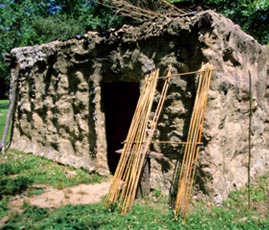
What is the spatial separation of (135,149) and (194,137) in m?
0.87

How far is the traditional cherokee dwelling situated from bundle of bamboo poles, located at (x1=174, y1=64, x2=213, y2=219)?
0.41 feet

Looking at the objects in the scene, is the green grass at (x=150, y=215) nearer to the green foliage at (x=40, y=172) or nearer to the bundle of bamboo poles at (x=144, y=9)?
the green foliage at (x=40, y=172)

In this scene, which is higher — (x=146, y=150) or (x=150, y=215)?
(x=146, y=150)

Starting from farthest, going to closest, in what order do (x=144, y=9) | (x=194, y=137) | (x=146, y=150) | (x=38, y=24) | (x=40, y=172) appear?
(x=38, y=24), (x=40, y=172), (x=144, y=9), (x=146, y=150), (x=194, y=137)

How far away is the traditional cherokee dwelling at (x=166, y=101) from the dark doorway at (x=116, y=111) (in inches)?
0.8

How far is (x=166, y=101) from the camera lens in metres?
4.95

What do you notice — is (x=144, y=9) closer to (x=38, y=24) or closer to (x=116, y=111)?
(x=116, y=111)

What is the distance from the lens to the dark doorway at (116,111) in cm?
647

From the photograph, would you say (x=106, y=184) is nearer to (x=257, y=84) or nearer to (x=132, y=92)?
(x=132, y=92)

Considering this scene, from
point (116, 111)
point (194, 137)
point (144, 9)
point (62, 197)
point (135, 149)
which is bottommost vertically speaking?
point (62, 197)

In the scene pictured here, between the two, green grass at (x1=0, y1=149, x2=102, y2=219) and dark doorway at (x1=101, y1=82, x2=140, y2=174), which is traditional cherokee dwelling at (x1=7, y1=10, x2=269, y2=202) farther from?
green grass at (x1=0, y1=149, x2=102, y2=219)

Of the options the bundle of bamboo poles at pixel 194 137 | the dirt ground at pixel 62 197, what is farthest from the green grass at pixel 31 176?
the bundle of bamboo poles at pixel 194 137

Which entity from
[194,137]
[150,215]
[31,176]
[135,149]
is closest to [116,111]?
[31,176]

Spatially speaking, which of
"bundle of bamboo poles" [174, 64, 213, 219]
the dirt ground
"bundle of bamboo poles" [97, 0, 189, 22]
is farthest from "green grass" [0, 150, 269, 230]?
"bundle of bamboo poles" [97, 0, 189, 22]
